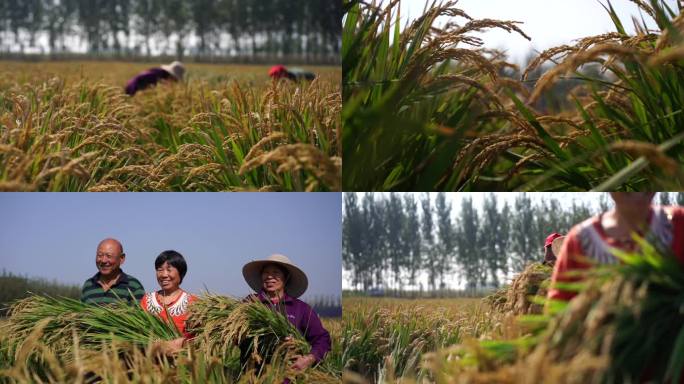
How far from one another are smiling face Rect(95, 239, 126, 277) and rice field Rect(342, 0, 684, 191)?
3.84 feet

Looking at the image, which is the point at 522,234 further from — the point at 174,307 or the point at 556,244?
the point at 174,307

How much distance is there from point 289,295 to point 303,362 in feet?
1.40

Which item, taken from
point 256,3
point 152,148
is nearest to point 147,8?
point 256,3

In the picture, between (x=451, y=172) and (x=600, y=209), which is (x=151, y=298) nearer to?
(x=451, y=172)

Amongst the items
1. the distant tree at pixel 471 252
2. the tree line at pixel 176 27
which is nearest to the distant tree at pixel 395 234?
the distant tree at pixel 471 252

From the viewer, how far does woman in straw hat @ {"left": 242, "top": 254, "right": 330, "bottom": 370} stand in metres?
3.38

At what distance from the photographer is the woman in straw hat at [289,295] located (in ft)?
11.1

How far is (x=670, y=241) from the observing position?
2.20 meters

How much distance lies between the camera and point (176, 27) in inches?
2571

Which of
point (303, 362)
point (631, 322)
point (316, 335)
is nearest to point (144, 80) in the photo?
point (316, 335)

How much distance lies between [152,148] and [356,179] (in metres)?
2.13

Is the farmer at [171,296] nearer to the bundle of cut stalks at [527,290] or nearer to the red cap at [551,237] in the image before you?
the bundle of cut stalks at [527,290]

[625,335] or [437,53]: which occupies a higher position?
[437,53]

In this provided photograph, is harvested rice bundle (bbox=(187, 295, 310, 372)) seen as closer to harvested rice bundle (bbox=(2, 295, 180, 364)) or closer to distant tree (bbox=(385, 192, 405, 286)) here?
harvested rice bundle (bbox=(2, 295, 180, 364))
